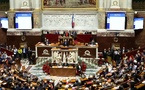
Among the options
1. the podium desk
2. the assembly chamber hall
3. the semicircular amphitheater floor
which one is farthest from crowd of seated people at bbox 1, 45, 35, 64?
the podium desk

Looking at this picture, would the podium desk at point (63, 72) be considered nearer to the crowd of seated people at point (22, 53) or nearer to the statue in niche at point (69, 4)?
the crowd of seated people at point (22, 53)

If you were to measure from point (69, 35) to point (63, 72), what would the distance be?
489 centimetres

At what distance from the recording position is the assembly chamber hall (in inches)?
1147

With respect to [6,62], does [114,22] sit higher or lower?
higher

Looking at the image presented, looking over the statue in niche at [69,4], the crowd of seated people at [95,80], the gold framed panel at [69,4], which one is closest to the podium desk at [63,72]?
the crowd of seated people at [95,80]

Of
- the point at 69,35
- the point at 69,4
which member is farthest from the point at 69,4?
the point at 69,35

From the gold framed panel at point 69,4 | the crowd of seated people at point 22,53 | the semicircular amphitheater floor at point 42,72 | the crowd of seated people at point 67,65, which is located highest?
the gold framed panel at point 69,4

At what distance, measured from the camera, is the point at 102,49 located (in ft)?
110

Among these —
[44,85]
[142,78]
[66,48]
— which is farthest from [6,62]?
[142,78]

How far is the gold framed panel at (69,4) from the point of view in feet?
113

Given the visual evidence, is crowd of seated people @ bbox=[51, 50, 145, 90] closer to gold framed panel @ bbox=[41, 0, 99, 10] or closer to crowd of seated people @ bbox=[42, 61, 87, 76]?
crowd of seated people @ bbox=[42, 61, 87, 76]

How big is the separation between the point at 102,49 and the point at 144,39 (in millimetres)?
4599

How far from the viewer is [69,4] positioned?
34.6 meters

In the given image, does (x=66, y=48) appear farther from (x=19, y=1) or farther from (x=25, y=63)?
(x=19, y=1)
